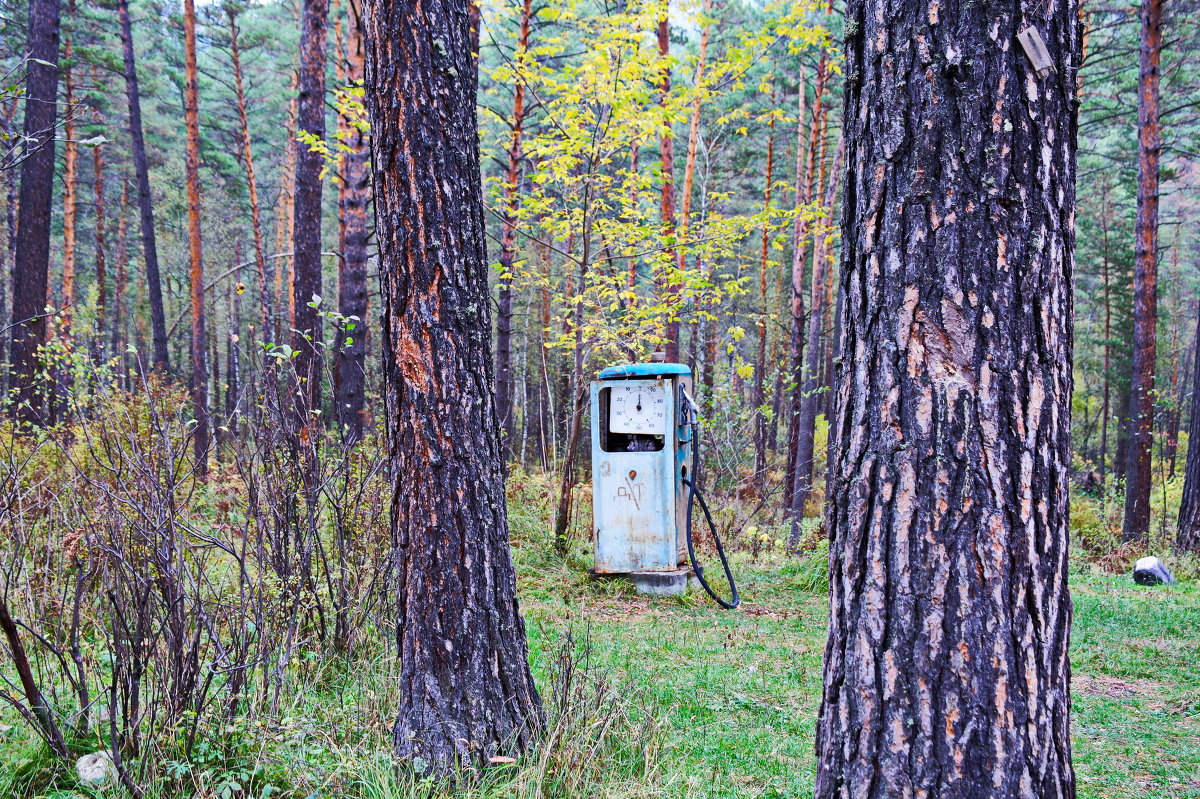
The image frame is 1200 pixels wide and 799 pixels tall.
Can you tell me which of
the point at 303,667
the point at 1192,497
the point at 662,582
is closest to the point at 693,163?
the point at 1192,497

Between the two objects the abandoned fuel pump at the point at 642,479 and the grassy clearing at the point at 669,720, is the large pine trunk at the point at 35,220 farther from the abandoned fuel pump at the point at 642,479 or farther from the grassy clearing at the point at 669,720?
the grassy clearing at the point at 669,720

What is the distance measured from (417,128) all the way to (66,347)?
8.18 meters

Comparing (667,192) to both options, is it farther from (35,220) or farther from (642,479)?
(35,220)

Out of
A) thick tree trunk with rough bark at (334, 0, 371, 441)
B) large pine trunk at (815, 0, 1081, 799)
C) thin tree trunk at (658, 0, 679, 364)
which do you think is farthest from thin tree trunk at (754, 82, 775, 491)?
large pine trunk at (815, 0, 1081, 799)

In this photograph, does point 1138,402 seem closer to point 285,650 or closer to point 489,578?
point 489,578

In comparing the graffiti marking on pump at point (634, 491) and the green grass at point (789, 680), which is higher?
the graffiti marking on pump at point (634, 491)

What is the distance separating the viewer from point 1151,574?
22.7ft

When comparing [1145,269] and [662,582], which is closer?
[662,582]

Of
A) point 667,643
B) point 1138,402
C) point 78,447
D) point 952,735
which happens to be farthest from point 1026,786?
point 1138,402

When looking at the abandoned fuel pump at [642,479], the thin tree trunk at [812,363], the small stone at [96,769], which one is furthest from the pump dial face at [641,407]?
the thin tree trunk at [812,363]

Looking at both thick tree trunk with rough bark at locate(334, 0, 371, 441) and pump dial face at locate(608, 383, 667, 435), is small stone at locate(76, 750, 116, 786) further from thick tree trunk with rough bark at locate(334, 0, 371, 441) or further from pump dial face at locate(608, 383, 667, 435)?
thick tree trunk with rough bark at locate(334, 0, 371, 441)

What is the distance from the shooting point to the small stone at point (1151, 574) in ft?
22.6

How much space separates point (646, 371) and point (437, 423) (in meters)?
3.63

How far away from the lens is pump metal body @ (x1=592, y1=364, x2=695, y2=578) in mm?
6176
